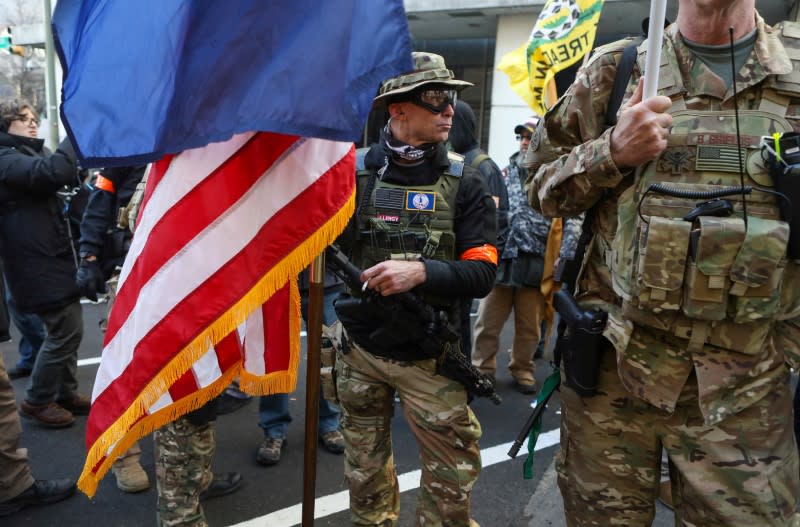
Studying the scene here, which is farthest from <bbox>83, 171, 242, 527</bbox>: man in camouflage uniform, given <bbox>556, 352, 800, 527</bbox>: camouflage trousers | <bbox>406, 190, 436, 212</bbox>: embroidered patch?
<bbox>556, 352, 800, 527</bbox>: camouflage trousers

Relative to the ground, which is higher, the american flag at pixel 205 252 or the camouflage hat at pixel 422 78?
the camouflage hat at pixel 422 78

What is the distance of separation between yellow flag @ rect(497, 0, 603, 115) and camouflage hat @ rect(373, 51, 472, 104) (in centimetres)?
308

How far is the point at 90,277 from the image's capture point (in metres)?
3.44

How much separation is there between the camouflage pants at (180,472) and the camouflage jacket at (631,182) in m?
→ 1.67

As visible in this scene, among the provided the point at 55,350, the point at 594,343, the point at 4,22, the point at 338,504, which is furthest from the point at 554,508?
the point at 4,22

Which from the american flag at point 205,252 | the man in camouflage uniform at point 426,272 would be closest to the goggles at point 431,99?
the man in camouflage uniform at point 426,272

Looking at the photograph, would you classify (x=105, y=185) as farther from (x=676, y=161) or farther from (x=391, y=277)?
(x=676, y=161)

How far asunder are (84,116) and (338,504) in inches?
89.7

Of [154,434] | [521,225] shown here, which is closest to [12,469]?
[154,434]

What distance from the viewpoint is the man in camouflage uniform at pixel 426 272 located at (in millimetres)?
2406

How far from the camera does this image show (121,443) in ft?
6.35

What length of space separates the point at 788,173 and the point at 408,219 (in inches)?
50.9

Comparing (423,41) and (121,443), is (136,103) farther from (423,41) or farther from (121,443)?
(423,41)

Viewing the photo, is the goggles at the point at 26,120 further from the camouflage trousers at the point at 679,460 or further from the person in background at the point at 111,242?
the camouflage trousers at the point at 679,460
